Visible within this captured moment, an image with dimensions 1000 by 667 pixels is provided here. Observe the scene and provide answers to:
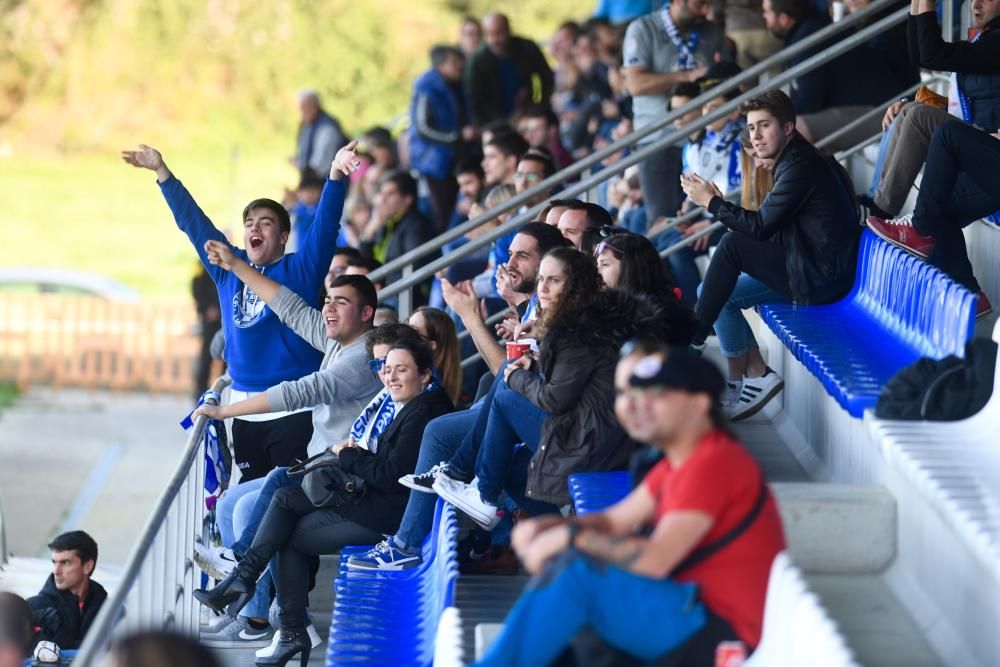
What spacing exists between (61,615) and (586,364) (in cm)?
318

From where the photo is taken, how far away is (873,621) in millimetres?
3967

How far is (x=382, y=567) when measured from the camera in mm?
5352

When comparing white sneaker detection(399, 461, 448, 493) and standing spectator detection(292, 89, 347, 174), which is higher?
white sneaker detection(399, 461, 448, 493)

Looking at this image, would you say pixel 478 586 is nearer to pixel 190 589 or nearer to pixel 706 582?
pixel 190 589

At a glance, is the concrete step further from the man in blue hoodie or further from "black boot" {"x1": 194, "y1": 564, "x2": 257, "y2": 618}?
the man in blue hoodie

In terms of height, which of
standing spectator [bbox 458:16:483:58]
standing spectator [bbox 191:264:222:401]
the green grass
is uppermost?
standing spectator [bbox 458:16:483:58]

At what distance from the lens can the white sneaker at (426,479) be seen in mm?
5078

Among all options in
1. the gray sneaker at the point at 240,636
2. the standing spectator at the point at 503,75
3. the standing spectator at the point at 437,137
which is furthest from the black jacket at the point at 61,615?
the standing spectator at the point at 503,75

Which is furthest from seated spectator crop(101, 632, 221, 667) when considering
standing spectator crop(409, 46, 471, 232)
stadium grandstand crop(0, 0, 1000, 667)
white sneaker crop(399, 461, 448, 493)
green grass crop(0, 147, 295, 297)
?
green grass crop(0, 147, 295, 297)

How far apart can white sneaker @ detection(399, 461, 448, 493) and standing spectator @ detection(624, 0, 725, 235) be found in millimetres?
3753

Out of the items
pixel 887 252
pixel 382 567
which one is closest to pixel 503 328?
pixel 382 567

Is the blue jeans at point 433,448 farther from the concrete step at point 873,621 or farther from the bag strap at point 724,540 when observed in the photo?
the bag strap at point 724,540

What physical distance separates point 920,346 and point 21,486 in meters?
11.9

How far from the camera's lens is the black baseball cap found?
10.1 ft
